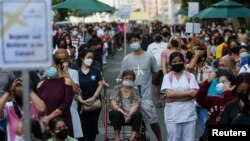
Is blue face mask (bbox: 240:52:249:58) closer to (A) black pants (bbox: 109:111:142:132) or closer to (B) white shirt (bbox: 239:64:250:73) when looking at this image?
(B) white shirt (bbox: 239:64:250:73)

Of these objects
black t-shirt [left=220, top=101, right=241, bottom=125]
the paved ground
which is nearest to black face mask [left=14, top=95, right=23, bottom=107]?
black t-shirt [left=220, top=101, right=241, bottom=125]

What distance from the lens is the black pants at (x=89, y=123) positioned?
1246cm

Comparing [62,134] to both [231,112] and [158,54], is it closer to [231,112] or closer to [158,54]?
[231,112]

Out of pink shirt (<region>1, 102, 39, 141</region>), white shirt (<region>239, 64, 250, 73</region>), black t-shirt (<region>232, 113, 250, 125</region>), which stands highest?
black t-shirt (<region>232, 113, 250, 125</region>)

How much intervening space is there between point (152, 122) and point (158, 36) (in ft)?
22.0

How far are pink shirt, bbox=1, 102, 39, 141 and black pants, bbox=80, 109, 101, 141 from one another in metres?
3.39

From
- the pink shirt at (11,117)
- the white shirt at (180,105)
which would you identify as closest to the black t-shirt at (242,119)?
the pink shirt at (11,117)

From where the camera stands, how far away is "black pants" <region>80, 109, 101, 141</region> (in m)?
12.5

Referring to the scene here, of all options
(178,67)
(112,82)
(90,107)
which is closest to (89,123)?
(90,107)

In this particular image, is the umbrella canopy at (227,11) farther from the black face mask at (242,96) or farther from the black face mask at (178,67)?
the black face mask at (242,96)

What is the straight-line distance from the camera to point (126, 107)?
1175 centimetres

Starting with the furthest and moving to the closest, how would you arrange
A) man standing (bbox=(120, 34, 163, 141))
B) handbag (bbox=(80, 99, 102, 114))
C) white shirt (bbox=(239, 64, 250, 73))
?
man standing (bbox=(120, 34, 163, 141)) < handbag (bbox=(80, 99, 102, 114)) < white shirt (bbox=(239, 64, 250, 73))

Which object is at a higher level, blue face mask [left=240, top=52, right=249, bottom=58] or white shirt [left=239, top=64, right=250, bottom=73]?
blue face mask [left=240, top=52, right=249, bottom=58]

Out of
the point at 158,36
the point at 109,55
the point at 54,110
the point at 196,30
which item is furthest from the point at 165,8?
the point at 54,110
